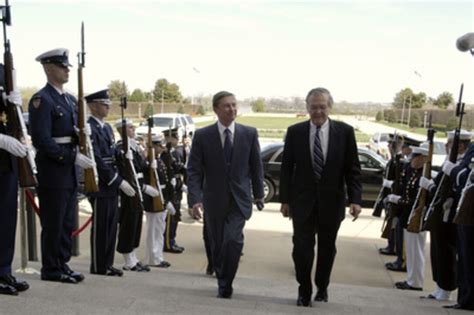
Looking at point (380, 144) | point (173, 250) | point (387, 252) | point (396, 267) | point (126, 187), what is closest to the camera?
point (126, 187)

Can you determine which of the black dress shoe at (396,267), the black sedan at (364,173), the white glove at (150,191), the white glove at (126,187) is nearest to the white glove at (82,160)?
the white glove at (126,187)

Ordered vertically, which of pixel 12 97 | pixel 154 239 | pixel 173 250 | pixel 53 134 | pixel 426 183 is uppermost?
pixel 12 97

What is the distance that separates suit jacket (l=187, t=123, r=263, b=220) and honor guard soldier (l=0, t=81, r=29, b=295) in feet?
4.72

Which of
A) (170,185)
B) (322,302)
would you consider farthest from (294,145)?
(170,185)

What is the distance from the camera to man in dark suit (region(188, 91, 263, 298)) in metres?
4.80

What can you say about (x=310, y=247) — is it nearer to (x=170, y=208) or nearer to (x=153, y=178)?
(x=153, y=178)

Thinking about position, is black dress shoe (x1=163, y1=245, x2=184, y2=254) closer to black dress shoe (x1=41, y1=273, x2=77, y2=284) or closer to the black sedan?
black dress shoe (x1=41, y1=273, x2=77, y2=284)

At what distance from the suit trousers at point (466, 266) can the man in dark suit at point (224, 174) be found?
5.82 feet

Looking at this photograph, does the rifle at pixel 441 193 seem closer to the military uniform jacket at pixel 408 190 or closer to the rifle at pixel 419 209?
the rifle at pixel 419 209

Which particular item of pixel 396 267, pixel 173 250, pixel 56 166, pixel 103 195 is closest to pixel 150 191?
pixel 103 195

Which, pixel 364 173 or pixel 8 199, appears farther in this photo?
pixel 364 173

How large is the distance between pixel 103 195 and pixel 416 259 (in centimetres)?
362

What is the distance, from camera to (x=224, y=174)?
483 centimetres

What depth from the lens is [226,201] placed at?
4789mm
